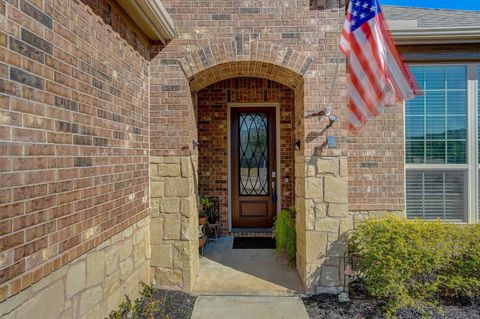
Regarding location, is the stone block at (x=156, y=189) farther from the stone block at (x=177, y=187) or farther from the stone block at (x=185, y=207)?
the stone block at (x=185, y=207)

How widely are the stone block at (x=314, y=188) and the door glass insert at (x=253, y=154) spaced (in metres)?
2.24

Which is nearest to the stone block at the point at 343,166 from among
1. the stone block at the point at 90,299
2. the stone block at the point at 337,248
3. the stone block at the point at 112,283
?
the stone block at the point at 337,248

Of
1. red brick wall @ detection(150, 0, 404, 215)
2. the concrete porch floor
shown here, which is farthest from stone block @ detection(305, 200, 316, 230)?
the concrete porch floor

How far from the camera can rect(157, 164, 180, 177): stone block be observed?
3.36 m

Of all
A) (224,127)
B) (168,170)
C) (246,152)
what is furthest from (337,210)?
(224,127)

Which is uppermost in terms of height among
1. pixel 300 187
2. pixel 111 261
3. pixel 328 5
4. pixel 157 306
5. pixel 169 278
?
pixel 328 5

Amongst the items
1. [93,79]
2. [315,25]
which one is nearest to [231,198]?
[315,25]

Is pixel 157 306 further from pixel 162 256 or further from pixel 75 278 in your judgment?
pixel 75 278

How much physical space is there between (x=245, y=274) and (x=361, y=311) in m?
1.44

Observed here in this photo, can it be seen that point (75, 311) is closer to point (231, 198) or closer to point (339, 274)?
point (339, 274)

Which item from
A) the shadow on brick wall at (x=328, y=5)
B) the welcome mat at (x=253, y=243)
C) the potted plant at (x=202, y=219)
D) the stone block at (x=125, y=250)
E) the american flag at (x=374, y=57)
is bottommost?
the welcome mat at (x=253, y=243)

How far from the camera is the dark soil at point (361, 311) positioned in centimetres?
289

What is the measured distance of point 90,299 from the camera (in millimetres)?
2189

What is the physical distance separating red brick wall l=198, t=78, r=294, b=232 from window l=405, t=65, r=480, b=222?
6.61 ft
